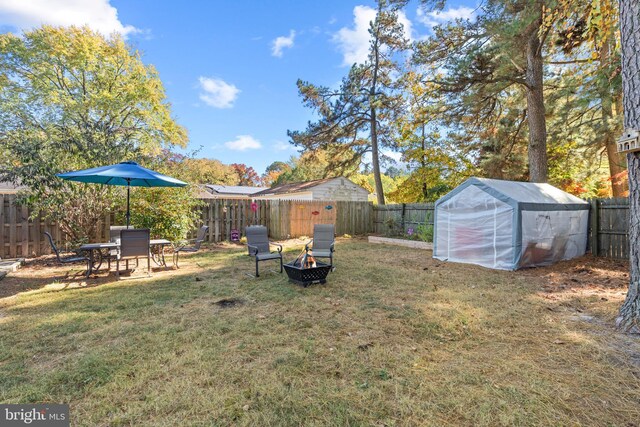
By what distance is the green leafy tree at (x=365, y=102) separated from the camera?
14414mm

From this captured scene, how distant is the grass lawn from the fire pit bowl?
0.17 meters

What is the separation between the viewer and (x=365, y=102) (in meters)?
15.5

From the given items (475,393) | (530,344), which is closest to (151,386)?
(475,393)

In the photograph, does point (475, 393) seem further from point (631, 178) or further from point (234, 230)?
point (234, 230)

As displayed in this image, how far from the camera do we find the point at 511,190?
6.93 meters

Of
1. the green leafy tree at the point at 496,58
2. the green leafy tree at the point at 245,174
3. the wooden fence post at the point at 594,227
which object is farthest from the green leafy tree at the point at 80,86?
the green leafy tree at the point at 245,174

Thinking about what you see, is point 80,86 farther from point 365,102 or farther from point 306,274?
point 306,274

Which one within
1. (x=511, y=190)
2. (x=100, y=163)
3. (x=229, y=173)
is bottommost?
(x=511, y=190)

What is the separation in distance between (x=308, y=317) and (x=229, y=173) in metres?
34.8

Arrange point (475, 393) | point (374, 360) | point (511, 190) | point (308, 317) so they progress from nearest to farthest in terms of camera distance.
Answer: point (475, 393), point (374, 360), point (308, 317), point (511, 190)

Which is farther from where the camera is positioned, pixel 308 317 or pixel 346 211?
pixel 346 211

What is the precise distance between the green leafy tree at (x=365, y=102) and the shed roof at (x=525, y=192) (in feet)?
26.6

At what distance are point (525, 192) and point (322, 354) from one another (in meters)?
6.88

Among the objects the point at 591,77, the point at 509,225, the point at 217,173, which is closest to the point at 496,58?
the point at 591,77
